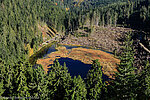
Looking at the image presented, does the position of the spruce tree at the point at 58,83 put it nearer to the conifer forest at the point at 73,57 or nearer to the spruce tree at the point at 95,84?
the conifer forest at the point at 73,57

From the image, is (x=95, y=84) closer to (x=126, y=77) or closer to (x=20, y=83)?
(x=126, y=77)

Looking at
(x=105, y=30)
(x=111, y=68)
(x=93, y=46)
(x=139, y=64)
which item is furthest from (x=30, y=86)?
(x=105, y=30)

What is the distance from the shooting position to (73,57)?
91.0 metres

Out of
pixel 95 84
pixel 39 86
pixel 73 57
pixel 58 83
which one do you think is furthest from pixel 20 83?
pixel 73 57

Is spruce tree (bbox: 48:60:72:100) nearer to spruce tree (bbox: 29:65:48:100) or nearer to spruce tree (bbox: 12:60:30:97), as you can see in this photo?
spruce tree (bbox: 29:65:48:100)

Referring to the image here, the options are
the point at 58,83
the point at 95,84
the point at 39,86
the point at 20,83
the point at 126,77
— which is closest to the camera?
the point at 126,77

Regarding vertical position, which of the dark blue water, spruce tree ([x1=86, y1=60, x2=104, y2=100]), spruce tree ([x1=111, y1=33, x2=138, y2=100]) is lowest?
the dark blue water

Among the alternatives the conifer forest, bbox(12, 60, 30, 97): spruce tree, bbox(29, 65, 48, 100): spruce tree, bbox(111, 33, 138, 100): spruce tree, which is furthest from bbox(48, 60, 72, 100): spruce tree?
bbox(111, 33, 138, 100): spruce tree

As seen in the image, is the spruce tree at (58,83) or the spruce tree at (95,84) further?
the spruce tree at (58,83)

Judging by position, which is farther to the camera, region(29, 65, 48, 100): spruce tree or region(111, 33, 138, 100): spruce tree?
region(29, 65, 48, 100): spruce tree

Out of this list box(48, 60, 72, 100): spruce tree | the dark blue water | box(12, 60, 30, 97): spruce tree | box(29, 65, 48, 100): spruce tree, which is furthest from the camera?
the dark blue water

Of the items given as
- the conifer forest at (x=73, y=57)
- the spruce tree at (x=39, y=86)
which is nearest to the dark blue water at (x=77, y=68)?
the conifer forest at (x=73, y=57)

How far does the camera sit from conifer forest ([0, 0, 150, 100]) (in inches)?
1113

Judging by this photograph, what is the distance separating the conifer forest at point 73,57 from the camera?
28.3 metres
